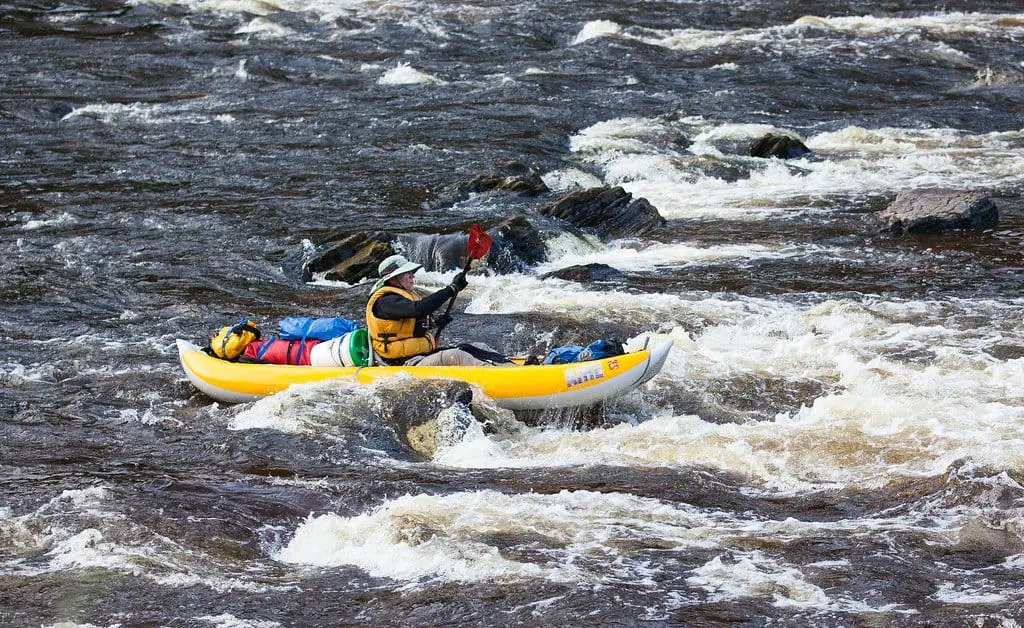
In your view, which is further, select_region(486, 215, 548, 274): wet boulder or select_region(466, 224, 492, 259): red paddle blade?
select_region(486, 215, 548, 274): wet boulder

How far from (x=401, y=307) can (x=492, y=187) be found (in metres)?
6.19

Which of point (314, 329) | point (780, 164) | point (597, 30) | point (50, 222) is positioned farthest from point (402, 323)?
point (597, 30)

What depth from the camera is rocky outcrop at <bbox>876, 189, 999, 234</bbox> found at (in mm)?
12148

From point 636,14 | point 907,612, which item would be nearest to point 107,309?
point 907,612

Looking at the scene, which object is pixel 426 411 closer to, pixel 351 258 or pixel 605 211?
pixel 351 258

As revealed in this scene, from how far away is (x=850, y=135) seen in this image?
53.5 feet

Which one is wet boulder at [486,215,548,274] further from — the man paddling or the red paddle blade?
the man paddling

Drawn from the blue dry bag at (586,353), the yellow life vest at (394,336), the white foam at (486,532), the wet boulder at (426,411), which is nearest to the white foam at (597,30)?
the yellow life vest at (394,336)

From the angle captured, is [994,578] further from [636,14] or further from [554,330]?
[636,14]

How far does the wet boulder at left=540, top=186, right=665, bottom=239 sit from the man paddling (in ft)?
15.5

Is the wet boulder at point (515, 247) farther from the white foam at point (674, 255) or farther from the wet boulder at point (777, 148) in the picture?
the wet boulder at point (777, 148)

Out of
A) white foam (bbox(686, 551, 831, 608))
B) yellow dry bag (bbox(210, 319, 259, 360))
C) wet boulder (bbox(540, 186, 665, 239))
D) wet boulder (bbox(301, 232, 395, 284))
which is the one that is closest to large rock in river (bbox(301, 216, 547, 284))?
wet boulder (bbox(301, 232, 395, 284))

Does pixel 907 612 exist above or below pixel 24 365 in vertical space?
above

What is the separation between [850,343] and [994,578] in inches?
143
